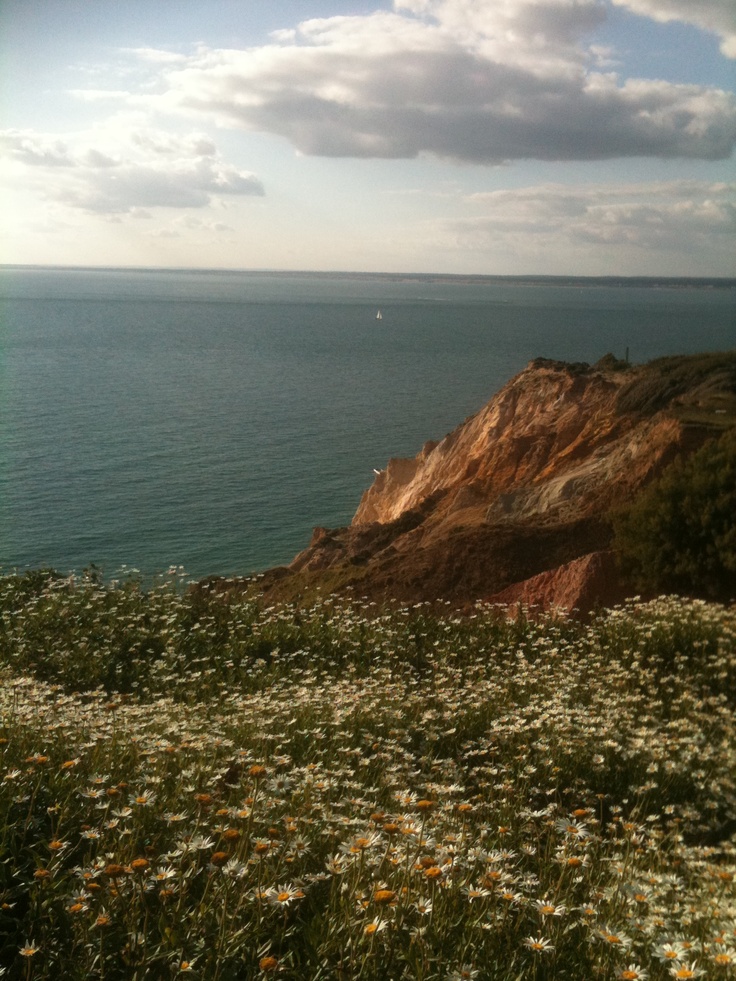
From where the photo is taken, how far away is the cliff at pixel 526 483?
1491 centimetres

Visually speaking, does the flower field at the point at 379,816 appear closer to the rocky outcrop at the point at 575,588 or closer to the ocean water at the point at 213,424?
the rocky outcrop at the point at 575,588

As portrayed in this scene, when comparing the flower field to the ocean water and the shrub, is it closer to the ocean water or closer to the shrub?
the shrub

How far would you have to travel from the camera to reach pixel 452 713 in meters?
6.98

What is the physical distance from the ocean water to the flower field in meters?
23.1

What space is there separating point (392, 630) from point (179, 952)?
284 inches

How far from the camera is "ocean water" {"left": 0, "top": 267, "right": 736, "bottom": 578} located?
35.9m

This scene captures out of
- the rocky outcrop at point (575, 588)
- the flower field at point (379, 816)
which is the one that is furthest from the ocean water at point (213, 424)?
the flower field at point (379, 816)

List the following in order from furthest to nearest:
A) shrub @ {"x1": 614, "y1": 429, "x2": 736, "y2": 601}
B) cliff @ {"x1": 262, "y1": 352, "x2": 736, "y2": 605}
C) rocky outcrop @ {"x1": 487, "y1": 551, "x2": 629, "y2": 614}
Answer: cliff @ {"x1": 262, "y1": 352, "x2": 736, "y2": 605}, rocky outcrop @ {"x1": 487, "y1": 551, "x2": 629, "y2": 614}, shrub @ {"x1": 614, "y1": 429, "x2": 736, "y2": 601}

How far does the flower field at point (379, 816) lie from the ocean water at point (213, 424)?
2310cm

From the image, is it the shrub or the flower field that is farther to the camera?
the shrub

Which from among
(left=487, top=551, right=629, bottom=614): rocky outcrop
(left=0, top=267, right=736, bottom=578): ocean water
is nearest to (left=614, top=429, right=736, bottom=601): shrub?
(left=487, top=551, right=629, bottom=614): rocky outcrop

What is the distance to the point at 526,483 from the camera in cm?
2392

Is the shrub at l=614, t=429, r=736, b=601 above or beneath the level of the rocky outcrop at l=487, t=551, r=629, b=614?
above

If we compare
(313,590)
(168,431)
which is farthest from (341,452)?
(313,590)
